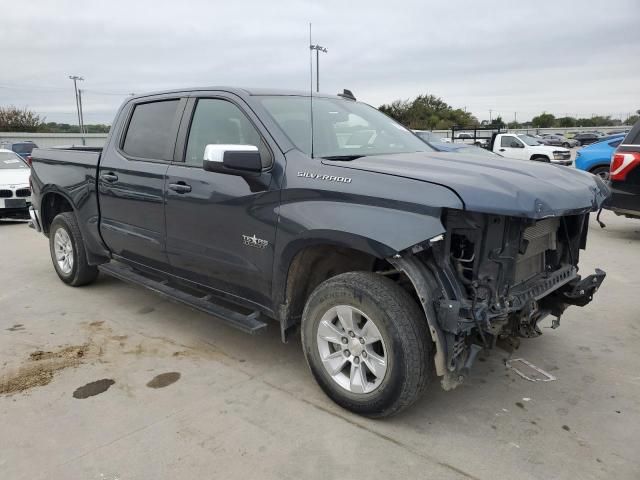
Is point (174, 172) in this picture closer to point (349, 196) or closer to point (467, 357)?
point (349, 196)

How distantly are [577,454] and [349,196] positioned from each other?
1787mm

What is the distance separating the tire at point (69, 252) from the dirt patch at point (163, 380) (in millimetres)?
2281

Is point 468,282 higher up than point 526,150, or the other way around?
point 468,282

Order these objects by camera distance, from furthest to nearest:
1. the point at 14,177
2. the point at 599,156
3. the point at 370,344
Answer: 1. the point at 599,156
2. the point at 14,177
3. the point at 370,344

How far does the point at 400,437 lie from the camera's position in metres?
2.94

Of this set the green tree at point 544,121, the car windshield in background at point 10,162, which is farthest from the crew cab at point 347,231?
the green tree at point 544,121

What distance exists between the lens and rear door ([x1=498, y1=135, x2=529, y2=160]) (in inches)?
877

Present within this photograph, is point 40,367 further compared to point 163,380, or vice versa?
point 40,367

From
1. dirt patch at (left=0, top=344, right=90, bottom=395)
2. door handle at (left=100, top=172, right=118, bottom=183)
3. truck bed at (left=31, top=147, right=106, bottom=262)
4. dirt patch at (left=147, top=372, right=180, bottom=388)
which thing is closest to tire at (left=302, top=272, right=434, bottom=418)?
dirt patch at (left=147, top=372, right=180, bottom=388)

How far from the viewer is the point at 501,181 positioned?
8.86ft

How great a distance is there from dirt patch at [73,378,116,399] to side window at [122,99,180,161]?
167 centimetres

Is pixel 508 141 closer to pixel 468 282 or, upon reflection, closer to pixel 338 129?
pixel 338 129

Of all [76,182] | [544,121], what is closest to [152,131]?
[76,182]

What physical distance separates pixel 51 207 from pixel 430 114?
62133 mm
